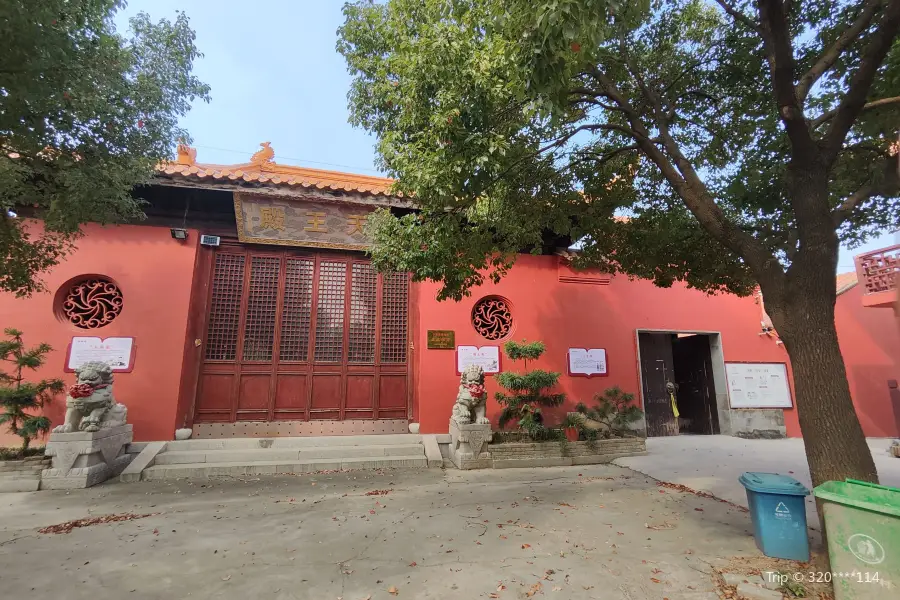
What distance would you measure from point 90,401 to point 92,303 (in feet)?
5.87

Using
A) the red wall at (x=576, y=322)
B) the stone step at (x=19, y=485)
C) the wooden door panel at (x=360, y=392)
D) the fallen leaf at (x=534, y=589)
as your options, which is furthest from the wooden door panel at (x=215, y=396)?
the fallen leaf at (x=534, y=589)

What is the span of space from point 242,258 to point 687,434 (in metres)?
9.28

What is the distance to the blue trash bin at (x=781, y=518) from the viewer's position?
2.78 m

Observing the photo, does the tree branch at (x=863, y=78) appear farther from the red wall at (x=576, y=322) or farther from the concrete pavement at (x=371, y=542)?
the red wall at (x=576, y=322)

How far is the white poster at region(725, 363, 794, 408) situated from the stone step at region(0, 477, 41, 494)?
10771 millimetres

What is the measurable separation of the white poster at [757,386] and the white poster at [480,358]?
4.88m

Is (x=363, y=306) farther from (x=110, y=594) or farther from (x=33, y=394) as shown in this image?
(x=110, y=594)

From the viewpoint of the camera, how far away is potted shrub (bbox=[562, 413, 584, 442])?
260 inches

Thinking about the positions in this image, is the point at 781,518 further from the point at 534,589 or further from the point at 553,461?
the point at 553,461

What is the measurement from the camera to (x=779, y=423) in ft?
27.0

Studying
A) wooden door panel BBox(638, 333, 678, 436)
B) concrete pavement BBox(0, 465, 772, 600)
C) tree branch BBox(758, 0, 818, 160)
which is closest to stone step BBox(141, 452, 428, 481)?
concrete pavement BBox(0, 465, 772, 600)

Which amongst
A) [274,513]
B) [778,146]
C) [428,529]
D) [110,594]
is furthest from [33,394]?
[778,146]

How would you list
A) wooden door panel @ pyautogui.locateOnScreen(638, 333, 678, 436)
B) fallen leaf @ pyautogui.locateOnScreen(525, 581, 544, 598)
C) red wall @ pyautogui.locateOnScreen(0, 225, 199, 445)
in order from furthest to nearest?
1. wooden door panel @ pyautogui.locateOnScreen(638, 333, 678, 436)
2. red wall @ pyautogui.locateOnScreen(0, 225, 199, 445)
3. fallen leaf @ pyautogui.locateOnScreen(525, 581, 544, 598)

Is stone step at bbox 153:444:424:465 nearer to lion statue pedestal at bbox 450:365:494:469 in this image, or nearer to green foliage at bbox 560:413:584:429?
lion statue pedestal at bbox 450:365:494:469
